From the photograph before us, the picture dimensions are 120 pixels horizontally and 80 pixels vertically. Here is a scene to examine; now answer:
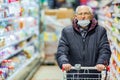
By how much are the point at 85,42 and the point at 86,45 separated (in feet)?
0.15

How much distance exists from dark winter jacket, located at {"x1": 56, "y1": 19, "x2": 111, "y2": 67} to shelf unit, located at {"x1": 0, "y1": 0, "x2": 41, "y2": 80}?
2.05m

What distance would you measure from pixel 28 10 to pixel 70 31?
472cm

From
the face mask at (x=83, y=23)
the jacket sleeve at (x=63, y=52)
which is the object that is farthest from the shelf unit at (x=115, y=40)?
the face mask at (x=83, y=23)

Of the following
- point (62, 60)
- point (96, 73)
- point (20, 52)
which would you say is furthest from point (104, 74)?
point (20, 52)

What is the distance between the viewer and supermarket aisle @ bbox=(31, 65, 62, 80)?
8.88m

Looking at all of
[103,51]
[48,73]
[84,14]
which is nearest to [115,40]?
[103,51]

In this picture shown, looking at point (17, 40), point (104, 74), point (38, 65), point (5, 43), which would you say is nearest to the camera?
point (104, 74)

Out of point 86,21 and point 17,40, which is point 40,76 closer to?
point 17,40

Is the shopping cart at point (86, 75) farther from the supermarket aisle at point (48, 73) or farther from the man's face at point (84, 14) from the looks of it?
the supermarket aisle at point (48, 73)

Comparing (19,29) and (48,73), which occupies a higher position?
(19,29)

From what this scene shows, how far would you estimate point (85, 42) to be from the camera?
16.0ft

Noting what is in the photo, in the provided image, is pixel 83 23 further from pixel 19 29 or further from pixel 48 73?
pixel 48 73

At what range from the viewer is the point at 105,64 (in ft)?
15.4

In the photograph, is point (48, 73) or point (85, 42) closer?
point (85, 42)
